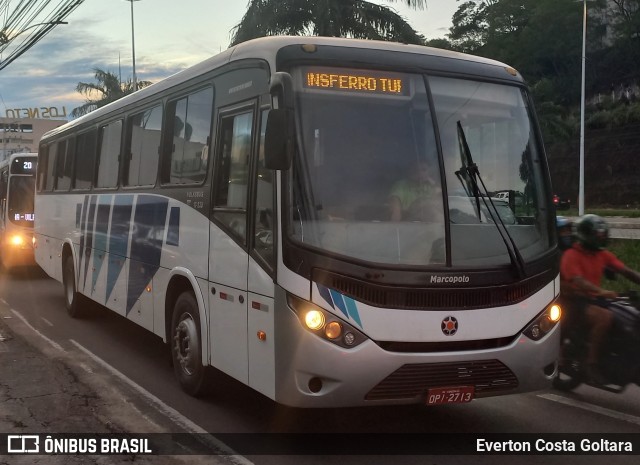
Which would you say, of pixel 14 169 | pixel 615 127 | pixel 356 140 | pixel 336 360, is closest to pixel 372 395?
pixel 336 360

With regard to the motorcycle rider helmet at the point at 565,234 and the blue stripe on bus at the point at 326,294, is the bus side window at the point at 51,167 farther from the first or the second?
the blue stripe on bus at the point at 326,294

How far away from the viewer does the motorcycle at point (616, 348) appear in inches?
255

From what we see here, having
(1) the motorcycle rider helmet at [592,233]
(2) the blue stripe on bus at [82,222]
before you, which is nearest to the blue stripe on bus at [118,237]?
(2) the blue stripe on bus at [82,222]

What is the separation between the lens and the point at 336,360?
5.14 metres

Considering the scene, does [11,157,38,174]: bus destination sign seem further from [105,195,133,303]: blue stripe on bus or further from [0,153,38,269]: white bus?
[105,195,133,303]: blue stripe on bus

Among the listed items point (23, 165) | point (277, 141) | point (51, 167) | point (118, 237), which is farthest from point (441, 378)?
point (23, 165)

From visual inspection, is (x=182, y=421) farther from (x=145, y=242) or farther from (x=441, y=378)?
(x=145, y=242)

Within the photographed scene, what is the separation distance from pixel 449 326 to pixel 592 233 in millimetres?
2399

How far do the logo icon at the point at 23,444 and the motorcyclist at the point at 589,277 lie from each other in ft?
15.6

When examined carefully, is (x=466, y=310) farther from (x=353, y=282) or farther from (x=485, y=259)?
(x=353, y=282)

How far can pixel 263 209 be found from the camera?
5.68m

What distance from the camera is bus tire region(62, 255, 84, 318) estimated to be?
11812mm

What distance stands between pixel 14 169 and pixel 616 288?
46.3ft

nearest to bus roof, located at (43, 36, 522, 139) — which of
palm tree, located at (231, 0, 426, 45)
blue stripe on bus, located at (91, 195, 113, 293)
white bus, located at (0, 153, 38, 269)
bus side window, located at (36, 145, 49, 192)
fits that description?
blue stripe on bus, located at (91, 195, 113, 293)
